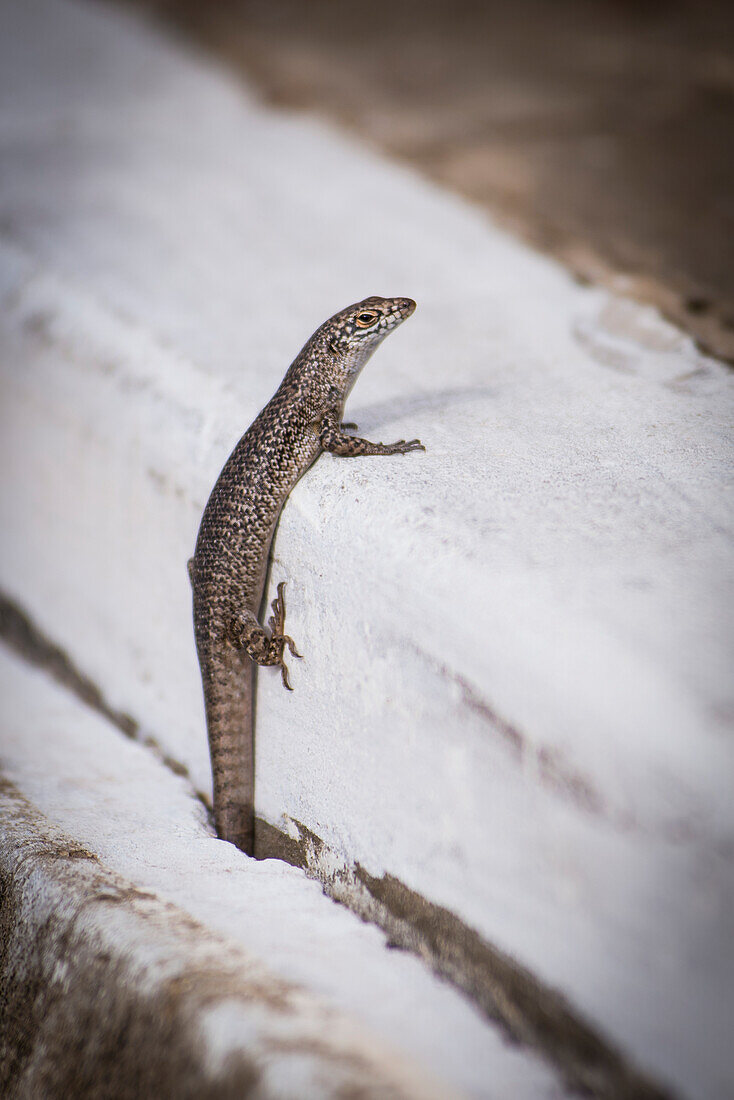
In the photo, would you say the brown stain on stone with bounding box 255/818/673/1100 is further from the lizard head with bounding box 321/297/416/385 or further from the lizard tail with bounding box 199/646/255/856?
the lizard head with bounding box 321/297/416/385

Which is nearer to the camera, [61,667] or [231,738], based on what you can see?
[231,738]

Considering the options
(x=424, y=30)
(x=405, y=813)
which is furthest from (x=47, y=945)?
(x=424, y=30)

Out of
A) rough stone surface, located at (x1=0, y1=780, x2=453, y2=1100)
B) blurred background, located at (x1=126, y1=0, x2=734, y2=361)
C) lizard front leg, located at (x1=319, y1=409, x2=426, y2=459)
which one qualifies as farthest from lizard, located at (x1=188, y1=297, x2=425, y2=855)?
A: blurred background, located at (x1=126, y1=0, x2=734, y2=361)

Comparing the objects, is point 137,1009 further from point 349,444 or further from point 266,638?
point 349,444

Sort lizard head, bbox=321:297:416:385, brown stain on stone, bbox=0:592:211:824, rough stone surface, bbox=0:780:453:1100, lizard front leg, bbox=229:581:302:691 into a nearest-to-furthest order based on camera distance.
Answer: rough stone surface, bbox=0:780:453:1100 < lizard front leg, bbox=229:581:302:691 < lizard head, bbox=321:297:416:385 < brown stain on stone, bbox=0:592:211:824

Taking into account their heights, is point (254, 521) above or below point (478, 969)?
above

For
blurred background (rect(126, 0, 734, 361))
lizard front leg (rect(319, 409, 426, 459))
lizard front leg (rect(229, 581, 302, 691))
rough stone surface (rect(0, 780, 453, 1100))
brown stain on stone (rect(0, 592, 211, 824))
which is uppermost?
blurred background (rect(126, 0, 734, 361))

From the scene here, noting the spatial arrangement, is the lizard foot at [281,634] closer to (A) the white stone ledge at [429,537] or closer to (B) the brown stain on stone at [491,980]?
(A) the white stone ledge at [429,537]

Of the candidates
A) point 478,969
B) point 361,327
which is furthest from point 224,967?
point 361,327

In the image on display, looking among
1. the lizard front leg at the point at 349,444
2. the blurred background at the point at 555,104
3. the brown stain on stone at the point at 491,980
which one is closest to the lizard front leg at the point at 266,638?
the lizard front leg at the point at 349,444
